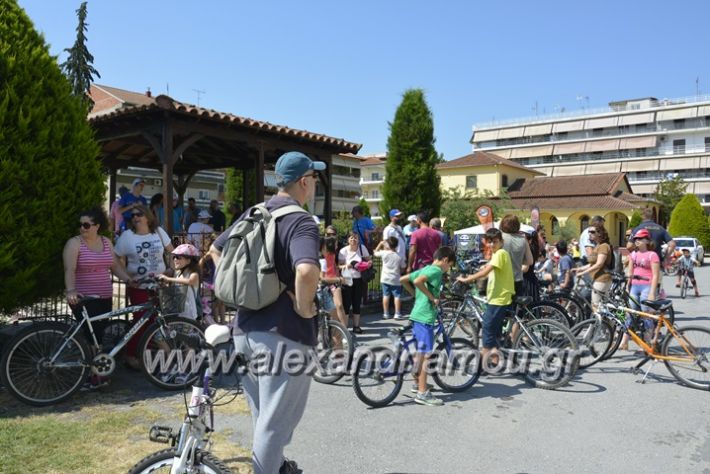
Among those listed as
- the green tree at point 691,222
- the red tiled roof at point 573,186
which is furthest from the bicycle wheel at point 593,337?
the red tiled roof at point 573,186

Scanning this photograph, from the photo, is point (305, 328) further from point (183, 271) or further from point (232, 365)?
point (183, 271)

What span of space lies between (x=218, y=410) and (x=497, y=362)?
3.23 m

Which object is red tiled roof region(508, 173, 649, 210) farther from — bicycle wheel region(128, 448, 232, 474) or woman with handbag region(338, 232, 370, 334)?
bicycle wheel region(128, 448, 232, 474)

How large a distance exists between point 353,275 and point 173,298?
3598mm

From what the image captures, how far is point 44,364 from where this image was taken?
5.13 m

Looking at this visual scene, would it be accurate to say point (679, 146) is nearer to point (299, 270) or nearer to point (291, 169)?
point (291, 169)

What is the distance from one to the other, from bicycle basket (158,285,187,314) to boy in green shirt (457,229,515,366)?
3.27 meters

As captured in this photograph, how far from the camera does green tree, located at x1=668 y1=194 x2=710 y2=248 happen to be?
39.9 meters

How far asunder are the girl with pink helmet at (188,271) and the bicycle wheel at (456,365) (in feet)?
9.18

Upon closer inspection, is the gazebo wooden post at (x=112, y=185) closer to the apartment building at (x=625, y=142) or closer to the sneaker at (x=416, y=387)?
the sneaker at (x=416, y=387)

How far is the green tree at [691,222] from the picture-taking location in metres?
39.9

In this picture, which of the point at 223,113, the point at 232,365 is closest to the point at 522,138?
the point at 223,113

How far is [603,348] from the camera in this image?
7035mm

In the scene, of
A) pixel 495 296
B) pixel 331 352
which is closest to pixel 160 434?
pixel 331 352
